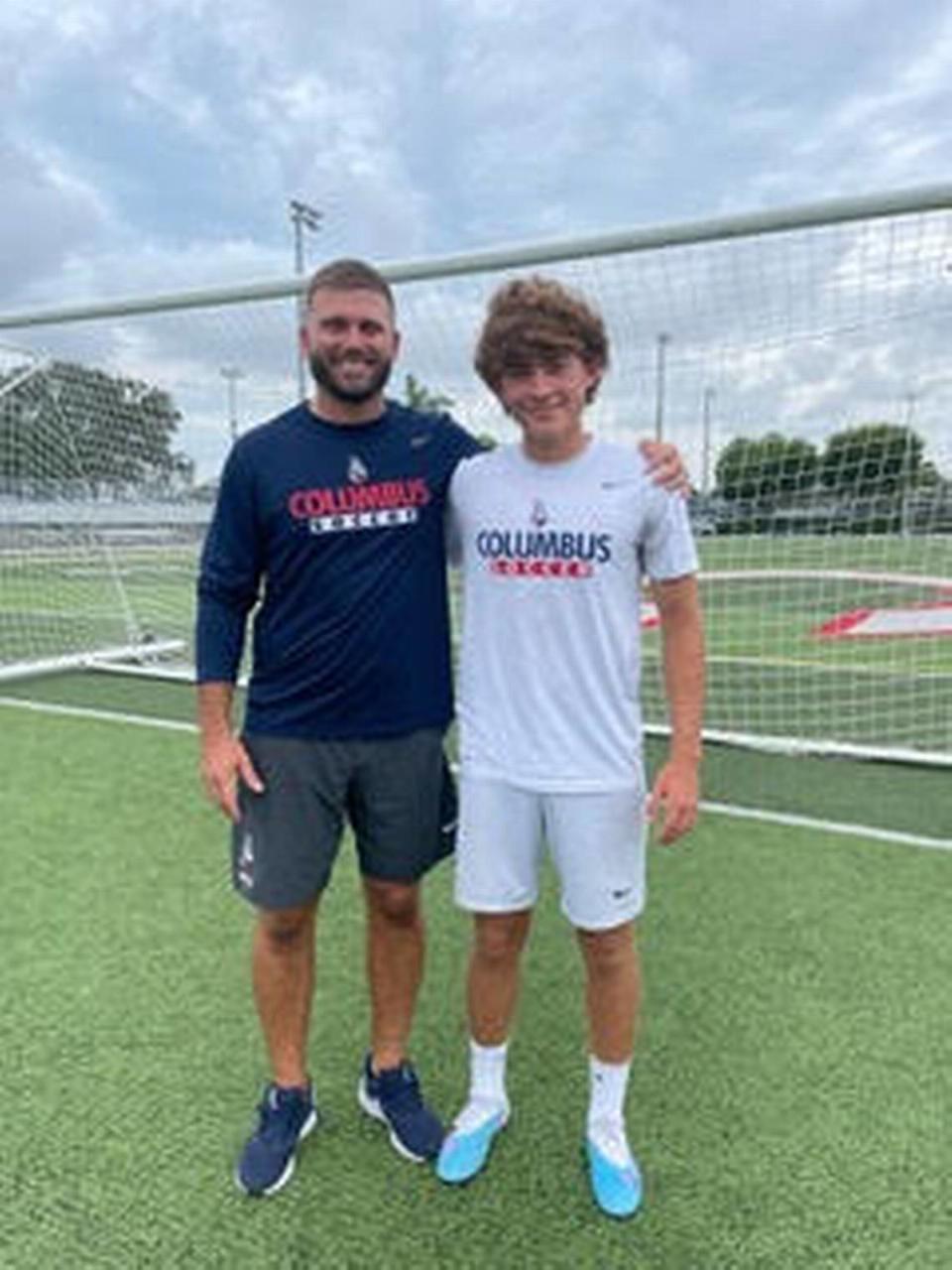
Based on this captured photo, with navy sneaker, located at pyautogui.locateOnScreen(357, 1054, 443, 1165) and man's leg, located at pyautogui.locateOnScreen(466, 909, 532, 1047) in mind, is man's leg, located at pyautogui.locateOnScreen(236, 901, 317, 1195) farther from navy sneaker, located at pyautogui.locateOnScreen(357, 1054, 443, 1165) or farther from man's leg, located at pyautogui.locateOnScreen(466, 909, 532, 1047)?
man's leg, located at pyautogui.locateOnScreen(466, 909, 532, 1047)

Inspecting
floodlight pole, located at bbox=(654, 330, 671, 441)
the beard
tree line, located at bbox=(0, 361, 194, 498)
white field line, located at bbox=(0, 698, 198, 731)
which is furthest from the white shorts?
tree line, located at bbox=(0, 361, 194, 498)

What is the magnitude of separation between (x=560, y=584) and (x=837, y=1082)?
4.93 feet

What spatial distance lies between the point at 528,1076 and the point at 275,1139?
677 millimetres

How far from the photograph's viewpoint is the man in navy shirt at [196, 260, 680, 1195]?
2.27 m

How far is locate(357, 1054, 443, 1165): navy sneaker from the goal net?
5.90ft

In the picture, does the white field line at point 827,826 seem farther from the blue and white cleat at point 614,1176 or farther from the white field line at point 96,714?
the white field line at point 96,714

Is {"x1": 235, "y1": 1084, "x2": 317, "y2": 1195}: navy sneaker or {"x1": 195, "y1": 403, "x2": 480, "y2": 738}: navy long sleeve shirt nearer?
{"x1": 195, "y1": 403, "x2": 480, "y2": 738}: navy long sleeve shirt

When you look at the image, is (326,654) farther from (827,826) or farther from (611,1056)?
(827,826)

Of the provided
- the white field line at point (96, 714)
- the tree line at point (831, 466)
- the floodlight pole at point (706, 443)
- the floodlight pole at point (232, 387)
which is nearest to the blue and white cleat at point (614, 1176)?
the floodlight pole at point (706, 443)

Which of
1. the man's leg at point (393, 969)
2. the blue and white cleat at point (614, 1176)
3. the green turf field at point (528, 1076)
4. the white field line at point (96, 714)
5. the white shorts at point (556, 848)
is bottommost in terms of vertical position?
the white field line at point (96, 714)

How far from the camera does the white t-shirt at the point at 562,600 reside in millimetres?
2170

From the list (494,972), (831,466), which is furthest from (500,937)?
(831,466)

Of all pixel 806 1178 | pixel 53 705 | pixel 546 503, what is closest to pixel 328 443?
pixel 546 503

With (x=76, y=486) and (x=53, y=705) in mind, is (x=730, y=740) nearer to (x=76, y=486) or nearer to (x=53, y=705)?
(x=53, y=705)
